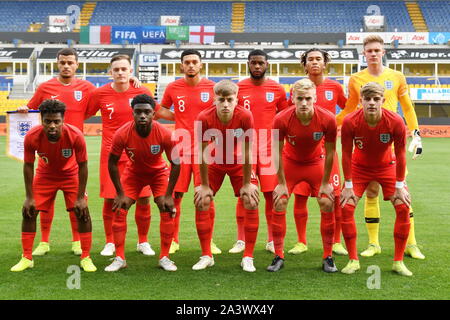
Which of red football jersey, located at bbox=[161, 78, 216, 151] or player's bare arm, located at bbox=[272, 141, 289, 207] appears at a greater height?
red football jersey, located at bbox=[161, 78, 216, 151]

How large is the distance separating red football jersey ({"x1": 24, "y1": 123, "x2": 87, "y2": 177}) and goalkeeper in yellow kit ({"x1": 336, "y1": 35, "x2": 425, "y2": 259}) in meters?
3.04

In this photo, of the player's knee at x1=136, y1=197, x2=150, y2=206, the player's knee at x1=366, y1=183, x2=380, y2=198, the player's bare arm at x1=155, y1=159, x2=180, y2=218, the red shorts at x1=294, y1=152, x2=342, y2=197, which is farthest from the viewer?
the player's knee at x1=366, y1=183, x2=380, y2=198

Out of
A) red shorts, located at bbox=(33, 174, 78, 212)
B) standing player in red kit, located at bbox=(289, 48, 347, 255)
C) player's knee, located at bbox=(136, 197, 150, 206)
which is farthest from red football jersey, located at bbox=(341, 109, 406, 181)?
red shorts, located at bbox=(33, 174, 78, 212)

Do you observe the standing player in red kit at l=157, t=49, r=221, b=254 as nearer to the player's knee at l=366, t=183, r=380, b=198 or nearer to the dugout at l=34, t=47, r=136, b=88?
the player's knee at l=366, t=183, r=380, b=198

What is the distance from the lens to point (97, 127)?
2816 centimetres

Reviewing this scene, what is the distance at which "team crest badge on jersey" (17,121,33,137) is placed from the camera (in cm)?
637

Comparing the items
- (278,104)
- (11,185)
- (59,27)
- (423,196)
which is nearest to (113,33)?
(59,27)

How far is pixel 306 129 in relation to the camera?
5.55 metres

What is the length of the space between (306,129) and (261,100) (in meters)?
0.88

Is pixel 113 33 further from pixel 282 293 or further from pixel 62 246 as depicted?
pixel 282 293

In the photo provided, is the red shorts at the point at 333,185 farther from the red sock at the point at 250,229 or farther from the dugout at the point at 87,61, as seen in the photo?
the dugout at the point at 87,61

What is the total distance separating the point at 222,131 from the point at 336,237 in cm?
203

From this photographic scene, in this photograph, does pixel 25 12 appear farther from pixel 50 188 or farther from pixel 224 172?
pixel 224 172
